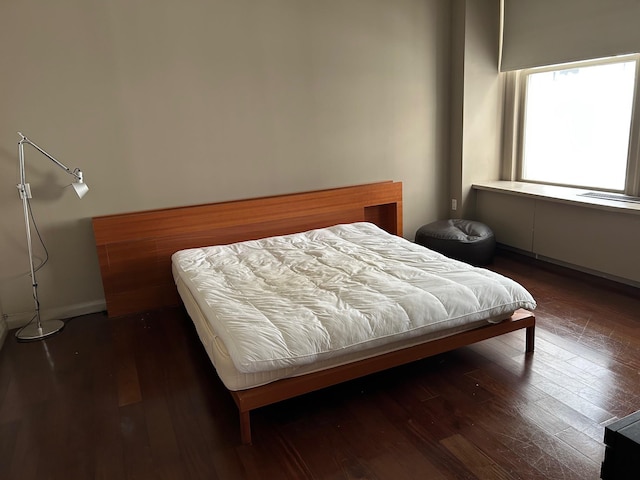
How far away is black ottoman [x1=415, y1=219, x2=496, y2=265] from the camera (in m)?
4.17

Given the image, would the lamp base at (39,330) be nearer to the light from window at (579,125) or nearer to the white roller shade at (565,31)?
the light from window at (579,125)

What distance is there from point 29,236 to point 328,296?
7.01 ft

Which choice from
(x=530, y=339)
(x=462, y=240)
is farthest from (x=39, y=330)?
(x=462, y=240)

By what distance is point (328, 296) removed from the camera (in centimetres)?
258

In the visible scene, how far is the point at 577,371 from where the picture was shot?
2.57m

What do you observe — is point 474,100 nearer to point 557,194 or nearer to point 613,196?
point 557,194

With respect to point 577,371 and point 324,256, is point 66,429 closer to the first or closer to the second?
point 324,256

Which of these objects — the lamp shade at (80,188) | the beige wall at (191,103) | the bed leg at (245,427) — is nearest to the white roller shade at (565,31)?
the beige wall at (191,103)

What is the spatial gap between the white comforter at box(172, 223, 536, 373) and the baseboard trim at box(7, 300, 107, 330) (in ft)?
2.69

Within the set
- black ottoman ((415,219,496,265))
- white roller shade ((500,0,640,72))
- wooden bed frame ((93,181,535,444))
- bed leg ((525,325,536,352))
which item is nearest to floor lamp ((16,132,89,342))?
wooden bed frame ((93,181,535,444))

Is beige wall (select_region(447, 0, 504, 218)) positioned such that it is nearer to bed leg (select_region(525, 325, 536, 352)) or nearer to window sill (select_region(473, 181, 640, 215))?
window sill (select_region(473, 181, 640, 215))

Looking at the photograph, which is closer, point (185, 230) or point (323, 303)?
point (323, 303)

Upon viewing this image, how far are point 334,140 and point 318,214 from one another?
0.67 m

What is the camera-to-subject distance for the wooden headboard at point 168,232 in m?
3.54
